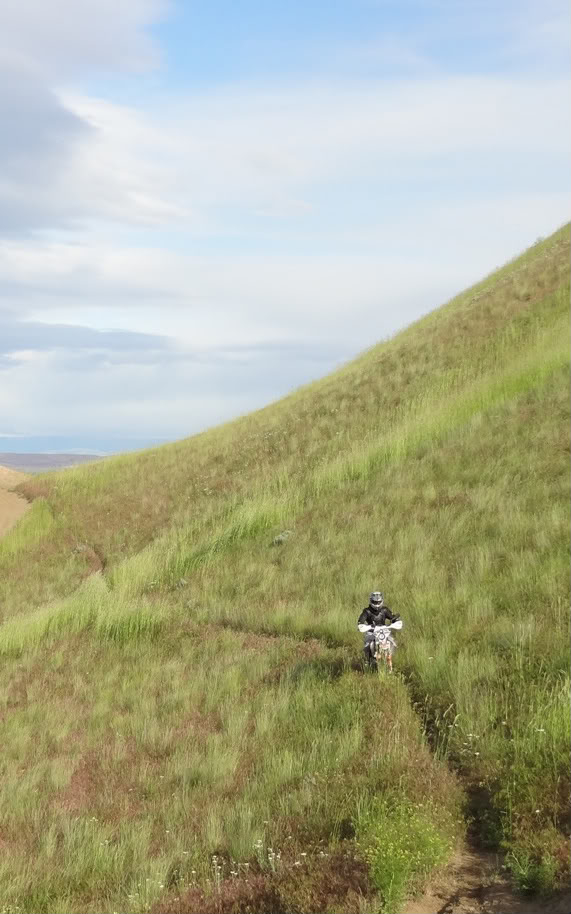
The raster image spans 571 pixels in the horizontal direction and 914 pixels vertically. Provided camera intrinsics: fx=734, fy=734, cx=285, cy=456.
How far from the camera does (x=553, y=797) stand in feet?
23.7

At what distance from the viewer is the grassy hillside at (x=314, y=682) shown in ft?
24.6

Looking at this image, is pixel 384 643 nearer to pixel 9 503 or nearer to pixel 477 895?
pixel 477 895

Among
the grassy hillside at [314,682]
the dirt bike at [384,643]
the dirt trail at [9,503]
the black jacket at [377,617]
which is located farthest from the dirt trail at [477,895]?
the dirt trail at [9,503]

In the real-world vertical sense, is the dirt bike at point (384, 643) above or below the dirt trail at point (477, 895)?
above

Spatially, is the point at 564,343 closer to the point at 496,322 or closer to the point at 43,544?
the point at 496,322

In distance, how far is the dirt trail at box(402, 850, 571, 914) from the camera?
20.1 ft

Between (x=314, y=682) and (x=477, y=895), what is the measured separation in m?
4.96

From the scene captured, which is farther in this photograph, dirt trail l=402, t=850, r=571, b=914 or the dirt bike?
the dirt bike

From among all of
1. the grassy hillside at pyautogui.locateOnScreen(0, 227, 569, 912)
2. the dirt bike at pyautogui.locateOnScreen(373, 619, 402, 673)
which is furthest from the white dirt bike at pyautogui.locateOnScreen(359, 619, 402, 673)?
the grassy hillside at pyautogui.locateOnScreen(0, 227, 569, 912)

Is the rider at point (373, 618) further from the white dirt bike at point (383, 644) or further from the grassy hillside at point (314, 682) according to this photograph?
the grassy hillside at point (314, 682)

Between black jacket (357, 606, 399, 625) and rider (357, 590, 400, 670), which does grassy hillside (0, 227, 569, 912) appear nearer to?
rider (357, 590, 400, 670)

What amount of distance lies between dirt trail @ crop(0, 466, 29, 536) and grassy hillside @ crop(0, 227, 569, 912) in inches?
207

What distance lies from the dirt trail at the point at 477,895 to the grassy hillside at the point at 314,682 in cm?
19

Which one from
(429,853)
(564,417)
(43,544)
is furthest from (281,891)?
(43,544)
